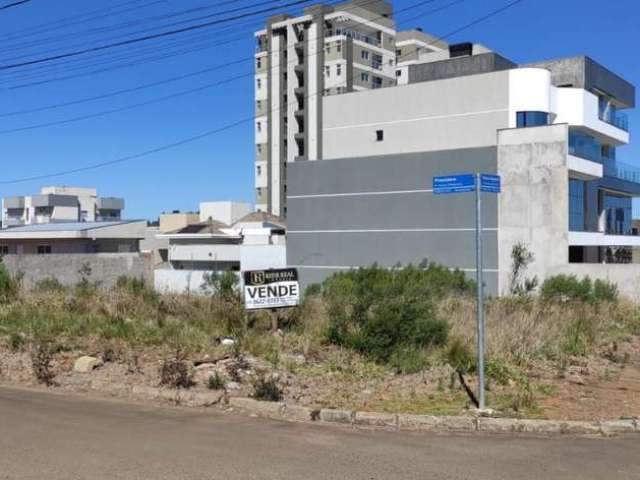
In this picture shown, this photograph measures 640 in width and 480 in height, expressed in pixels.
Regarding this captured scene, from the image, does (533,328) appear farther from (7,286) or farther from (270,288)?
(7,286)

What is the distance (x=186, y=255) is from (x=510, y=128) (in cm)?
3629

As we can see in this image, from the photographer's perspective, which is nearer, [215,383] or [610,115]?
[215,383]

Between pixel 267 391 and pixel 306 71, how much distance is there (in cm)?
9178

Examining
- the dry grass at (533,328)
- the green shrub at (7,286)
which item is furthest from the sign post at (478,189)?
the green shrub at (7,286)

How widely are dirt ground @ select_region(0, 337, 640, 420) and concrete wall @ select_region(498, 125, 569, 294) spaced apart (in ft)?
110

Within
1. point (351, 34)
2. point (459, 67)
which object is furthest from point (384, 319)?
point (351, 34)

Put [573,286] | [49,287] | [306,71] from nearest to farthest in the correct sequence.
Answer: [49,287] → [573,286] → [306,71]

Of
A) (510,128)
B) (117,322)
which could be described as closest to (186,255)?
(510,128)

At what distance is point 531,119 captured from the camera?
160 feet

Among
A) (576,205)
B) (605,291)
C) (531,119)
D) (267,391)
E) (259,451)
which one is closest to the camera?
(259,451)

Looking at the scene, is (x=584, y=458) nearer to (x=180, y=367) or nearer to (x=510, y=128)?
(x=180, y=367)

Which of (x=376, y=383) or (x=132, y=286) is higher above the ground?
(x=132, y=286)

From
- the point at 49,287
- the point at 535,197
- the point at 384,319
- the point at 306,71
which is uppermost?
the point at 306,71

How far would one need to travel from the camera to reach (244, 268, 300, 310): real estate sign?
42.5ft
